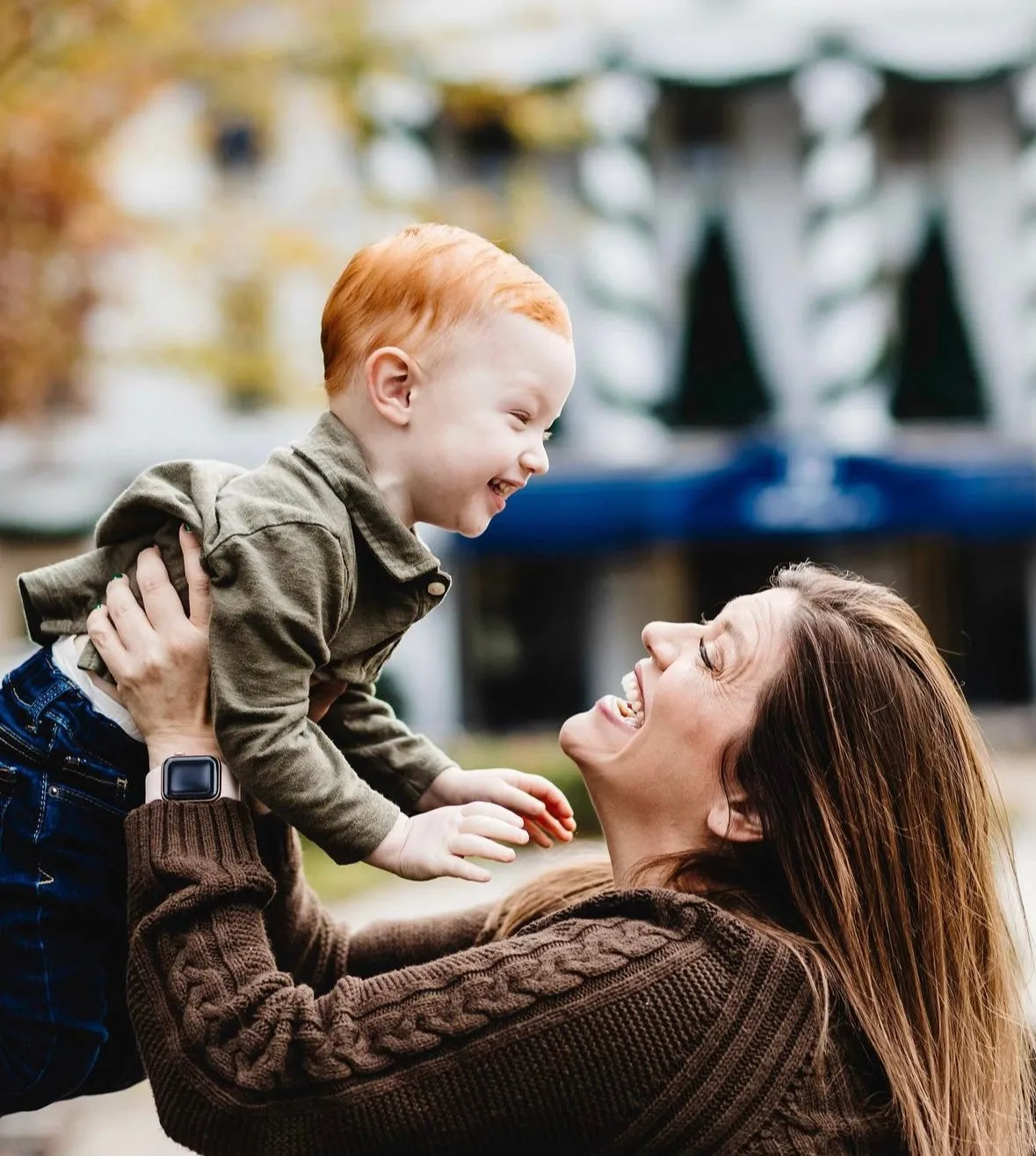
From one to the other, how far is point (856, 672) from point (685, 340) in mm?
13926

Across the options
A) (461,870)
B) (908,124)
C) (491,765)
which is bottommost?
(491,765)

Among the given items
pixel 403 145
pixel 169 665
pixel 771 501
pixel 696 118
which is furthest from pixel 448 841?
pixel 696 118

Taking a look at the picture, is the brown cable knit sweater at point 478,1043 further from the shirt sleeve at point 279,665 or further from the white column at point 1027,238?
the white column at point 1027,238

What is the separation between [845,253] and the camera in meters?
15.3

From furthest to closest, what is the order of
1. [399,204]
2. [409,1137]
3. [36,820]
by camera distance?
[399,204] < [36,820] < [409,1137]

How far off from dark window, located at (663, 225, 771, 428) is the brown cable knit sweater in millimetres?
13950

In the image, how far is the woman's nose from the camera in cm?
208

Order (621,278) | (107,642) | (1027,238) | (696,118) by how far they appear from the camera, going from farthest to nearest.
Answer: (696,118) < (1027,238) < (621,278) < (107,642)

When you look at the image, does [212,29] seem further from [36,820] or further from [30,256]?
[36,820]

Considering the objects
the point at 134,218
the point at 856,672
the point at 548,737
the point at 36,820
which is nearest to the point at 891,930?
the point at 856,672

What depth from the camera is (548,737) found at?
1458cm

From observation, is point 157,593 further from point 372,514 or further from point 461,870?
point 461,870

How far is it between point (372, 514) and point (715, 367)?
45.7ft

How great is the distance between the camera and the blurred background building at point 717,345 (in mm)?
13906
